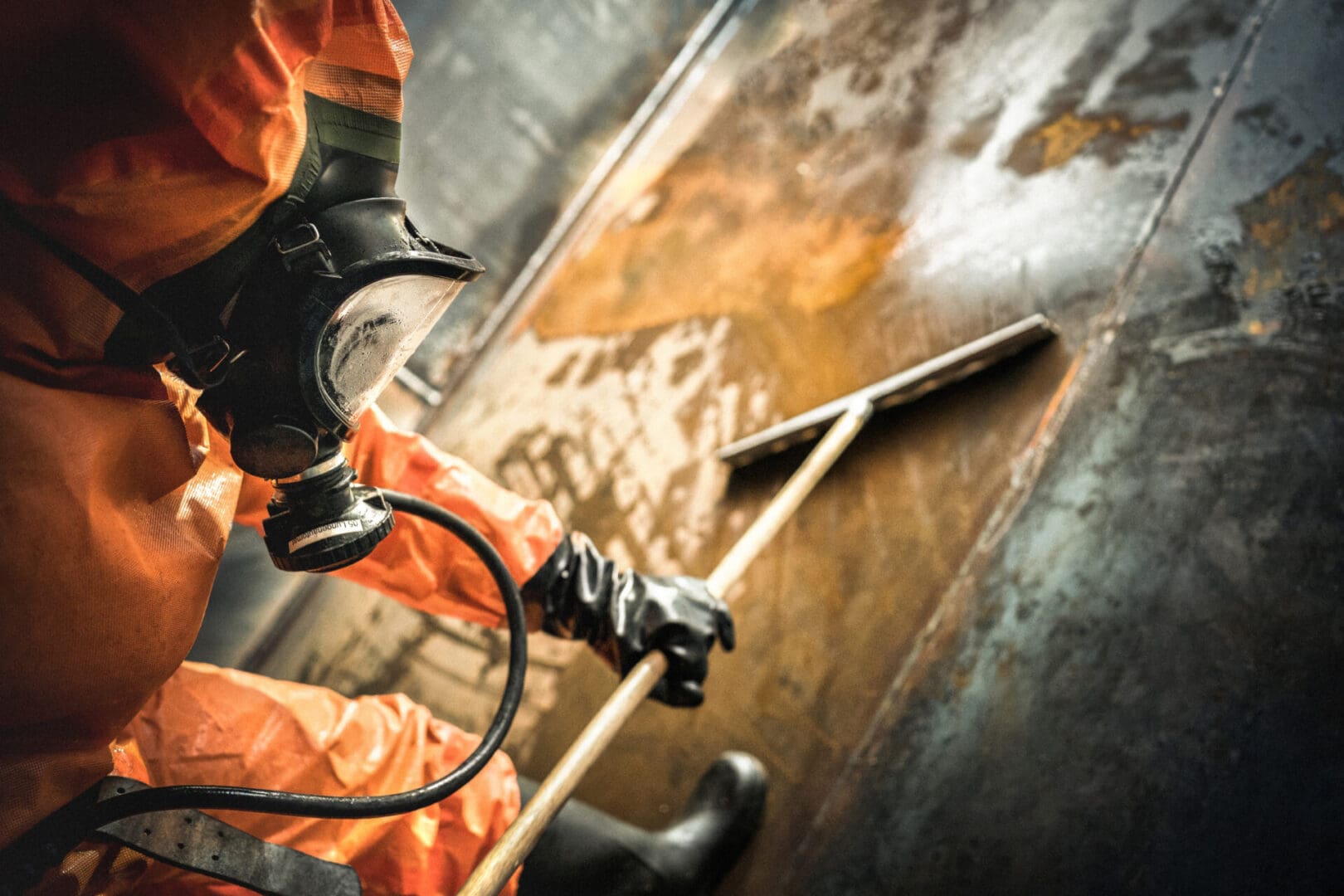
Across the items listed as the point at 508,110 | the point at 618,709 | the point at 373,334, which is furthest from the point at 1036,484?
the point at 508,110

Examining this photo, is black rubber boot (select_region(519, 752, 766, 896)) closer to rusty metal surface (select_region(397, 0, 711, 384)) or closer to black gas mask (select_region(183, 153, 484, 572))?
black gas mask (select_region(183, 153, 484, 572))

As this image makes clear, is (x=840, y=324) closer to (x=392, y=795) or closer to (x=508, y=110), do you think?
(x=392, y=795)

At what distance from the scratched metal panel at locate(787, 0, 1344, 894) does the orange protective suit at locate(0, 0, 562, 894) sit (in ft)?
2.35

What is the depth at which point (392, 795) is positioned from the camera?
3.02ft

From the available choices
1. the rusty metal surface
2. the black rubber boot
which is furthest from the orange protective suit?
the rusty metal surface

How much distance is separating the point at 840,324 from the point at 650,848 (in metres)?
1.14

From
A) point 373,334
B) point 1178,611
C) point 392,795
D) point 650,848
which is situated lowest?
point 1178,611

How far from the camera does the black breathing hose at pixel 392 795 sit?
833 mm

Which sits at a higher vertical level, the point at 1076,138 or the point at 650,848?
the point at 1076,138

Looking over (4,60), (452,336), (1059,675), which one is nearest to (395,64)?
(4,60)

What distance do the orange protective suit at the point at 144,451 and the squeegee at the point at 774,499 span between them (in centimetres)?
13

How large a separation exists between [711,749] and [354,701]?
65 cm

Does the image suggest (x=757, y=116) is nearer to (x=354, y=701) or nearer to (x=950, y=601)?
(x=950, y=601)

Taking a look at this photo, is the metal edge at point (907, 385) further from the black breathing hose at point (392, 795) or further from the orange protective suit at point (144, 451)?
the orange protective suit at point (144, 451)
